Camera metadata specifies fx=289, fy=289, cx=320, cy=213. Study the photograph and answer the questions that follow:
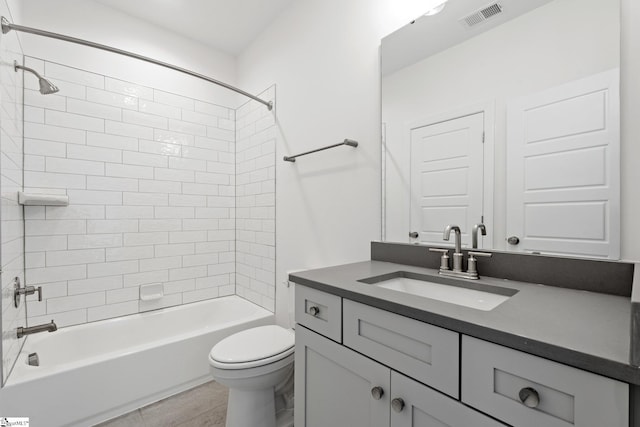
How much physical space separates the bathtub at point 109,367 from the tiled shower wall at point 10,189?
0.16 m

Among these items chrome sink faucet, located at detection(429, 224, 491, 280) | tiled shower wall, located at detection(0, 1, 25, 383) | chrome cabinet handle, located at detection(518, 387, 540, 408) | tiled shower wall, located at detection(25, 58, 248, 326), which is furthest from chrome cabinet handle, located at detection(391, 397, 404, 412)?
tiled shower wall, located at detection(25, 58, 248, 326)

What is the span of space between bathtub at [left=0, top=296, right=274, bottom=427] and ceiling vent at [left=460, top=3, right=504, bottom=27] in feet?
7.22

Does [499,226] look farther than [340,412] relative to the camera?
Yes

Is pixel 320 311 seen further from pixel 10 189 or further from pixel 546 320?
pixel 10 189

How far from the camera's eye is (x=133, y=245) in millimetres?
2270

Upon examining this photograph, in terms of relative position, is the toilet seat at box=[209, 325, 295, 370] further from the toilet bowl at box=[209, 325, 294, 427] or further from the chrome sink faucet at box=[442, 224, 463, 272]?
the chrome sink faucet at box=[442, 224, 463, 272]

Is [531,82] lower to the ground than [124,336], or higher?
higher

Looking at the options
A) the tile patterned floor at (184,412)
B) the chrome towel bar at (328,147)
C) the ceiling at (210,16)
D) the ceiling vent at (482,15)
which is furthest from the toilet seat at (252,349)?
the ceiling at (210,16)

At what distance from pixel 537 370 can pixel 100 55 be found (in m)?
2.95

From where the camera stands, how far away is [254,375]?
4.59ft

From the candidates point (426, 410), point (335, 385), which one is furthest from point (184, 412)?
point (426, 410)

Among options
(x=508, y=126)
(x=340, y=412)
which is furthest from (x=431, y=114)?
(x=340, y=412)

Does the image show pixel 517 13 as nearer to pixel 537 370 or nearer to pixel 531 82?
pixel 531 82

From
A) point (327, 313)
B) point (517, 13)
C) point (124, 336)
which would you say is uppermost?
point (517, 13)
